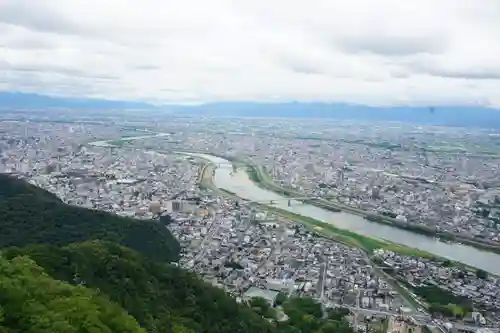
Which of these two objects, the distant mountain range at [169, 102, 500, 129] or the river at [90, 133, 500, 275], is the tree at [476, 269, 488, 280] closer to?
the river at [90, 133, 500, 275]

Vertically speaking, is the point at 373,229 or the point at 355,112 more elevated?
the point at 355,112

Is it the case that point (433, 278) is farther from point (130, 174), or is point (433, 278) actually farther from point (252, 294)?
point (130, 174)

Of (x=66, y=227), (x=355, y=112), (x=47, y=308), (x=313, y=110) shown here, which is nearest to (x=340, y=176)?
(x=66, y=227)

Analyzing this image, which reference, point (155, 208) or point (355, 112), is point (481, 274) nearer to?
point (155, 208)

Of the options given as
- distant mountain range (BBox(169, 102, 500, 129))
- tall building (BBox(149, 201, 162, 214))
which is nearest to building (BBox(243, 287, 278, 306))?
tall building (BBox(149, 201, 162, 214))

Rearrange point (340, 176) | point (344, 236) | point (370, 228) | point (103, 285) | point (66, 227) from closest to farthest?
point (103, 285) < point (66, 227) < point (344, 236) < point (370, 228) < point (340, 176)

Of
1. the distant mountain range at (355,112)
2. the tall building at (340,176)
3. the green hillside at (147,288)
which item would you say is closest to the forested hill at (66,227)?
the green hillside at (147,288)
